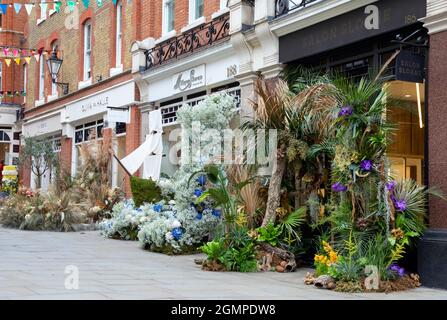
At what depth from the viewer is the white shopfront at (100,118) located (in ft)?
60.0

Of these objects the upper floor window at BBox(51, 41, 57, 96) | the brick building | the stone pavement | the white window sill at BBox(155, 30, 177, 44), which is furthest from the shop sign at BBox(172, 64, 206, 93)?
the brick building

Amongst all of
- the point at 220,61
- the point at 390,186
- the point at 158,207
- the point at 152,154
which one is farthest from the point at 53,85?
the point at 390,186

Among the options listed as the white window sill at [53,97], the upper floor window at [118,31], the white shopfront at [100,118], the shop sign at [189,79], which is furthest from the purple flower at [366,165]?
the white window sill at [53,97]

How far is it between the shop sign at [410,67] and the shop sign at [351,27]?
555 millimetres

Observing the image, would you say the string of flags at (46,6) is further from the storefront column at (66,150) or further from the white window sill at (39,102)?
the storefront column at (66,150)

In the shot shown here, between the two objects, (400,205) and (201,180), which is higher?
(201,180)

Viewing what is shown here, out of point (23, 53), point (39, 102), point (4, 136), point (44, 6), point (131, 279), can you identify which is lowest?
point (131, 279)

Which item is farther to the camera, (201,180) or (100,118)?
(100,118)

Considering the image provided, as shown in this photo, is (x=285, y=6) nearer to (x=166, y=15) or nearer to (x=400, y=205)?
(x=400, y=205)

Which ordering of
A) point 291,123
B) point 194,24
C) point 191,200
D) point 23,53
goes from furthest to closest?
point 23,53
point 194,24
point 191,200
point 291,123

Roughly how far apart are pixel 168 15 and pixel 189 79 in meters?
2.86

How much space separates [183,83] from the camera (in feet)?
50.9
